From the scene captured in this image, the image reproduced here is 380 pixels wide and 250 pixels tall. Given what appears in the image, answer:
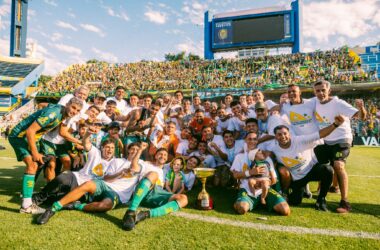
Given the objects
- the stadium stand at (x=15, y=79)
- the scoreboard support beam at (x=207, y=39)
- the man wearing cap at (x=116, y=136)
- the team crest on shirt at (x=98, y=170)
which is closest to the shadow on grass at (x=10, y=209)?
the team crest on shirt at (x=98, y=170)

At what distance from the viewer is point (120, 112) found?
23.8ft

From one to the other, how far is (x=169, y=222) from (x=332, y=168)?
2788 millimetres

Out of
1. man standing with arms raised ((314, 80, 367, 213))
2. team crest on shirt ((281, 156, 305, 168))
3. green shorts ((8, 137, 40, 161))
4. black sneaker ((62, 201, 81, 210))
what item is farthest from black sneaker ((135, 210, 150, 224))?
man standing with arms raised ((314, 80, 367, 213))

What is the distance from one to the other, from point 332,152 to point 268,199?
1493 mm

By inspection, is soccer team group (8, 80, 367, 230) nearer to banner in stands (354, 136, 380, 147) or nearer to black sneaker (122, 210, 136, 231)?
black sneaker (122, 210, 136, 231)

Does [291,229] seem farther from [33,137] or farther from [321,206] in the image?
[33,137]

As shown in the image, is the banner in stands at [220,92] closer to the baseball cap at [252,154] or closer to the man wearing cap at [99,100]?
the man wearing cap at [99,100]

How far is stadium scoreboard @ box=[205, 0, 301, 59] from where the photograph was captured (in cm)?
2825

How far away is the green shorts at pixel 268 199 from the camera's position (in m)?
4.05

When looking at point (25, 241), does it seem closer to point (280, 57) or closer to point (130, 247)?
point (130, 247)

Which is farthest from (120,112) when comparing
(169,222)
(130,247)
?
(130,247)

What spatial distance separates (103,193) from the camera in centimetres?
406

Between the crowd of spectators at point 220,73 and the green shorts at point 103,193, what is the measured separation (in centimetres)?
2437

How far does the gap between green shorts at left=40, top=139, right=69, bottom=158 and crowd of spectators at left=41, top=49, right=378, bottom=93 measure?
2402 centimetres
